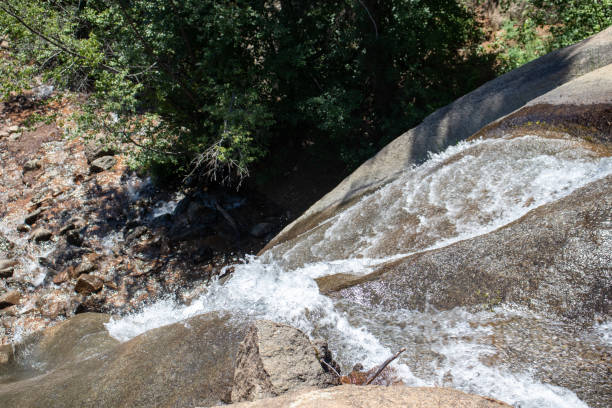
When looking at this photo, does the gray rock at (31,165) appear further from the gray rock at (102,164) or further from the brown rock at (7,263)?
the brown rock at (7,263)

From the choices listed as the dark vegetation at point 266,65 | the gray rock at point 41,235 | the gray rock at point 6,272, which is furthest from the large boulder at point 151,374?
the gray rock at point 41,235

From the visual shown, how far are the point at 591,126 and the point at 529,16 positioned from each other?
5.86 meters

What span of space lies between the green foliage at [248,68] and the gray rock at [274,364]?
172 inches

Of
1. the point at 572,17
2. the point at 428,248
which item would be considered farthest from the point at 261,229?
the point at 572,17

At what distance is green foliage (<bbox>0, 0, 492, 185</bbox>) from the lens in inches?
291

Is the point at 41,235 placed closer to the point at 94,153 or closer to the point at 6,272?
the point at 6,272

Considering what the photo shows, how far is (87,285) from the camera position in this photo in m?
7.75

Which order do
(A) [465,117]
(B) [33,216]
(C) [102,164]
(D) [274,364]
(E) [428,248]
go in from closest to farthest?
(D) [274,364] → (E) [428,248] → (A) [465,117] → (B) [33,216] → (C) [102,164]

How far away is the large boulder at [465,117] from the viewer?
626 cm

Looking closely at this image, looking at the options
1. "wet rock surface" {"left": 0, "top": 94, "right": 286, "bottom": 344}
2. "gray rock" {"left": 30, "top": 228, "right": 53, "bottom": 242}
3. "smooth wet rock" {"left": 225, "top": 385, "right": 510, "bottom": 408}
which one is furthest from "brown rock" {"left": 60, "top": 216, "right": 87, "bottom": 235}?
"smooth wet rock" {"left": 225, "top": 385, "right": 510, "bottom": 408}

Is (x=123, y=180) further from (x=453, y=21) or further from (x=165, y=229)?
(x=453, y=21)

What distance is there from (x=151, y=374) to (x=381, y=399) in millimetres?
2419

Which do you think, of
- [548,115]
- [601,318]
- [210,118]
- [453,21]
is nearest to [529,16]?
[453,21]

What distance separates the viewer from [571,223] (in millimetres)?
3209
